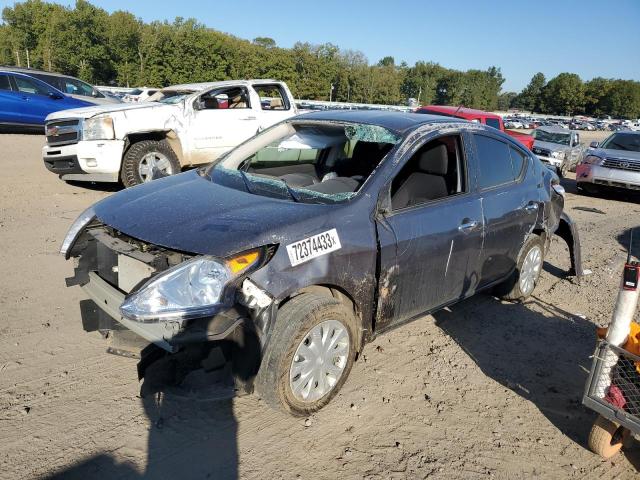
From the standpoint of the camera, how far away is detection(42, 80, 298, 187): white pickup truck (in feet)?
24.5

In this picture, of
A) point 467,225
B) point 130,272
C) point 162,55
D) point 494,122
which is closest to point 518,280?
point 467,225

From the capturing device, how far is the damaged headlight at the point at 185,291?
2.50 metres

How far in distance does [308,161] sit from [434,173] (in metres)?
1.27

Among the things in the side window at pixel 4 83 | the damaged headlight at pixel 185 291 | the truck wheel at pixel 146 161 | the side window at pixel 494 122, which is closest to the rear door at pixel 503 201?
the damaged headlight at pixel 185 291

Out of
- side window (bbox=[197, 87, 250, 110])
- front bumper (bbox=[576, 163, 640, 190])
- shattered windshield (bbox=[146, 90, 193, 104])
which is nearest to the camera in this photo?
shattered windshield (bbox=[146, 90, 193, 104])

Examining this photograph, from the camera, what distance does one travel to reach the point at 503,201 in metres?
4.14

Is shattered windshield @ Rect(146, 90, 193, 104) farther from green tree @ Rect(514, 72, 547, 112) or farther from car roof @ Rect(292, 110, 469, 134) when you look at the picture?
green tree @ Rect(514, 72, 547, 112)

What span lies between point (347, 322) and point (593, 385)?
56.2 inches

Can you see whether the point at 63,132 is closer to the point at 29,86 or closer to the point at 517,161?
the point at 517,161

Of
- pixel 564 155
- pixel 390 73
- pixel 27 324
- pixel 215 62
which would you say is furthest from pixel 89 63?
pixel 27 324

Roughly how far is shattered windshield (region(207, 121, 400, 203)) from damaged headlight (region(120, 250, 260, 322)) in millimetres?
891

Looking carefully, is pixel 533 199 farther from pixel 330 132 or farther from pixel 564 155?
pixel 564 155

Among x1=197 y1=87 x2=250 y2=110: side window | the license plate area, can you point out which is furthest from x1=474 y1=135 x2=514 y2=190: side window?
x1=197 y1=87 x2=250 y2=110: side window

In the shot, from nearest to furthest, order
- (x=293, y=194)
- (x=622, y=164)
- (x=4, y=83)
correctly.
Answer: (x=293, y=194) → (x=622, y=164) → (x=4, y=83)
